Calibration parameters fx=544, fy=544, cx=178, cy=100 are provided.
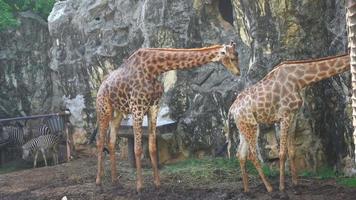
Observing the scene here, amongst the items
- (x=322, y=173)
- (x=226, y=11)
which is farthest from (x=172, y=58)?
(x=226, y=11)

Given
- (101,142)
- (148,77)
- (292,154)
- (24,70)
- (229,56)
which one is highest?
(24,70)

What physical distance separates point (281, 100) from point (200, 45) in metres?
4.09

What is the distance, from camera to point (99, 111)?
854cm

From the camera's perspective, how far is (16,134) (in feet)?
50.0

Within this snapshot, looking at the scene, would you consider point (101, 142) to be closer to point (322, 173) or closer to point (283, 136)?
point (283, 136)

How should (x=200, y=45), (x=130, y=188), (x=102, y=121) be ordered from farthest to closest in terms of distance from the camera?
(x=200, y=45)
(x=102, y=121)
(x=130, y=188)

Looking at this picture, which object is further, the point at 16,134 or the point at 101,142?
the point at 16,134

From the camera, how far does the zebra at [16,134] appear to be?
49.7ft

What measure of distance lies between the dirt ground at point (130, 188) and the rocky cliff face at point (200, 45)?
3.41 feet

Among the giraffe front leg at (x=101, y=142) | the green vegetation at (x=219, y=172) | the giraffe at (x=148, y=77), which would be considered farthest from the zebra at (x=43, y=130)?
the giraffe at (x=148, y=77)

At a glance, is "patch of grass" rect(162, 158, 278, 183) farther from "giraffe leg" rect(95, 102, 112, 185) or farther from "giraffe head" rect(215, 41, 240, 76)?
"giraffe head" rect(215, 41, 240, 76)


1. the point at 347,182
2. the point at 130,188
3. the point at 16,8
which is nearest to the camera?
the point at 347,182

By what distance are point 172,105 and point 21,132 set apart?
19.6 ft

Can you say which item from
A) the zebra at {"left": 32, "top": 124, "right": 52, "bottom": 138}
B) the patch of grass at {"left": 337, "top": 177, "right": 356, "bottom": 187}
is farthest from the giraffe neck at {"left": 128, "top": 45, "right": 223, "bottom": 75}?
the zebra at {"left": 32, "top": 124, "right": 52, "bottom": 138}
